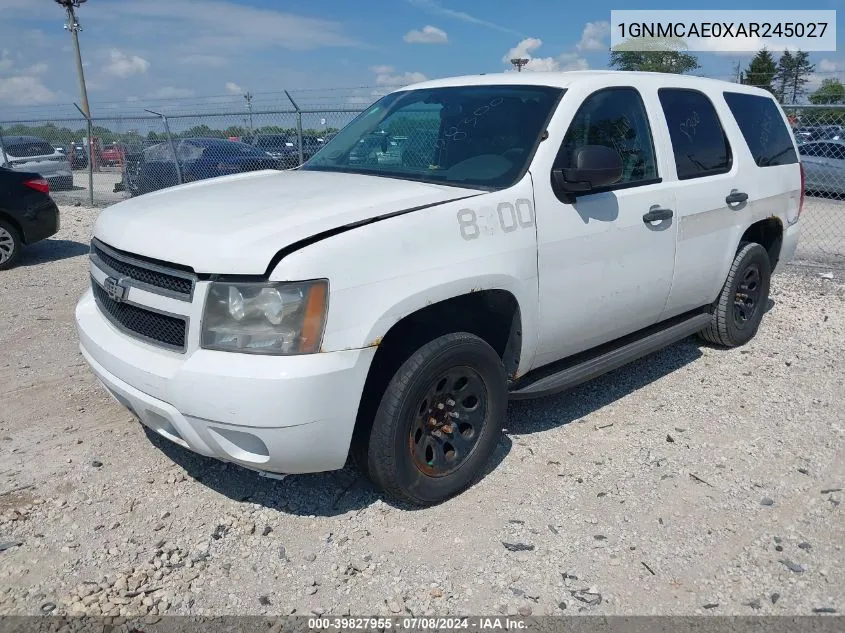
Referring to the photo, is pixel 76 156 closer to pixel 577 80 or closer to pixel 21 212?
pixel 21 212

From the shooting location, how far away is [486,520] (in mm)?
3199

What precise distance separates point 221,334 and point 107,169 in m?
14.5

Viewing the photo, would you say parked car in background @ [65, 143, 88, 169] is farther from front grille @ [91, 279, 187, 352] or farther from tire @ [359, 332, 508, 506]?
tire @ [359, 332, 508, 506]

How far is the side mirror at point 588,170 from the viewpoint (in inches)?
131

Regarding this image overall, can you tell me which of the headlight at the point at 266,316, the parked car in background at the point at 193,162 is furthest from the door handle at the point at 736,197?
the parked car in background at the point at 193,162

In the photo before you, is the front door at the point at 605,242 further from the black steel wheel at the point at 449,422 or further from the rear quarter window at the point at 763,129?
the rear quarter window at the point at 763,129

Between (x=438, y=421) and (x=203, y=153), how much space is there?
1169 cm

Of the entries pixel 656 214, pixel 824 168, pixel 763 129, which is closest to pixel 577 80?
pixel 656 214

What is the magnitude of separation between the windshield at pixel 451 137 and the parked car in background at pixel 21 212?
5998 millimetres

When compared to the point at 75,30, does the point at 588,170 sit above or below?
below

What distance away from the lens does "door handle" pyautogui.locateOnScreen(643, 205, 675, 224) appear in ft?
12.8

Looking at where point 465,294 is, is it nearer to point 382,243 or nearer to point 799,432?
point 382,243

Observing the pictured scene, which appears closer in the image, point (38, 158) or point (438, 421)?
point (438, 421)

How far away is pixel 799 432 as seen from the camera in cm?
406
